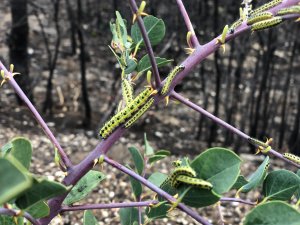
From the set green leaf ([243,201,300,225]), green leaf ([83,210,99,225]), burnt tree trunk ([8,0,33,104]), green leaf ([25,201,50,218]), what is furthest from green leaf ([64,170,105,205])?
burnt tree trunk ([8,0,33,104])

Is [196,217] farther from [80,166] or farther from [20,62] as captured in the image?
[20,62]

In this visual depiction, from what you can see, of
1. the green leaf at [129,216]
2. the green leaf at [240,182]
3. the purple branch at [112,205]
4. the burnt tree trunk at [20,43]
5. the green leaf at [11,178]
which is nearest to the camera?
the green leaf at [11,178]

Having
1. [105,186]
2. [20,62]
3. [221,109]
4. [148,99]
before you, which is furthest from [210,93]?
[148,99]

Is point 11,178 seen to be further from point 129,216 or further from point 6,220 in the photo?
point 129,216

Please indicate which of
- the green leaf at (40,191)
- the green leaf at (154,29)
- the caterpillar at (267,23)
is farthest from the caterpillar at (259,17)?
the green leaf at (40,191)

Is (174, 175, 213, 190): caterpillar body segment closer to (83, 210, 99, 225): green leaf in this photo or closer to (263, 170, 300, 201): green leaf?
(263, 170, 300, 201): green leaf

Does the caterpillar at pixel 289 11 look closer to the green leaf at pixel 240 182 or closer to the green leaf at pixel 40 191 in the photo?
the green leaf at pixel 240 182
